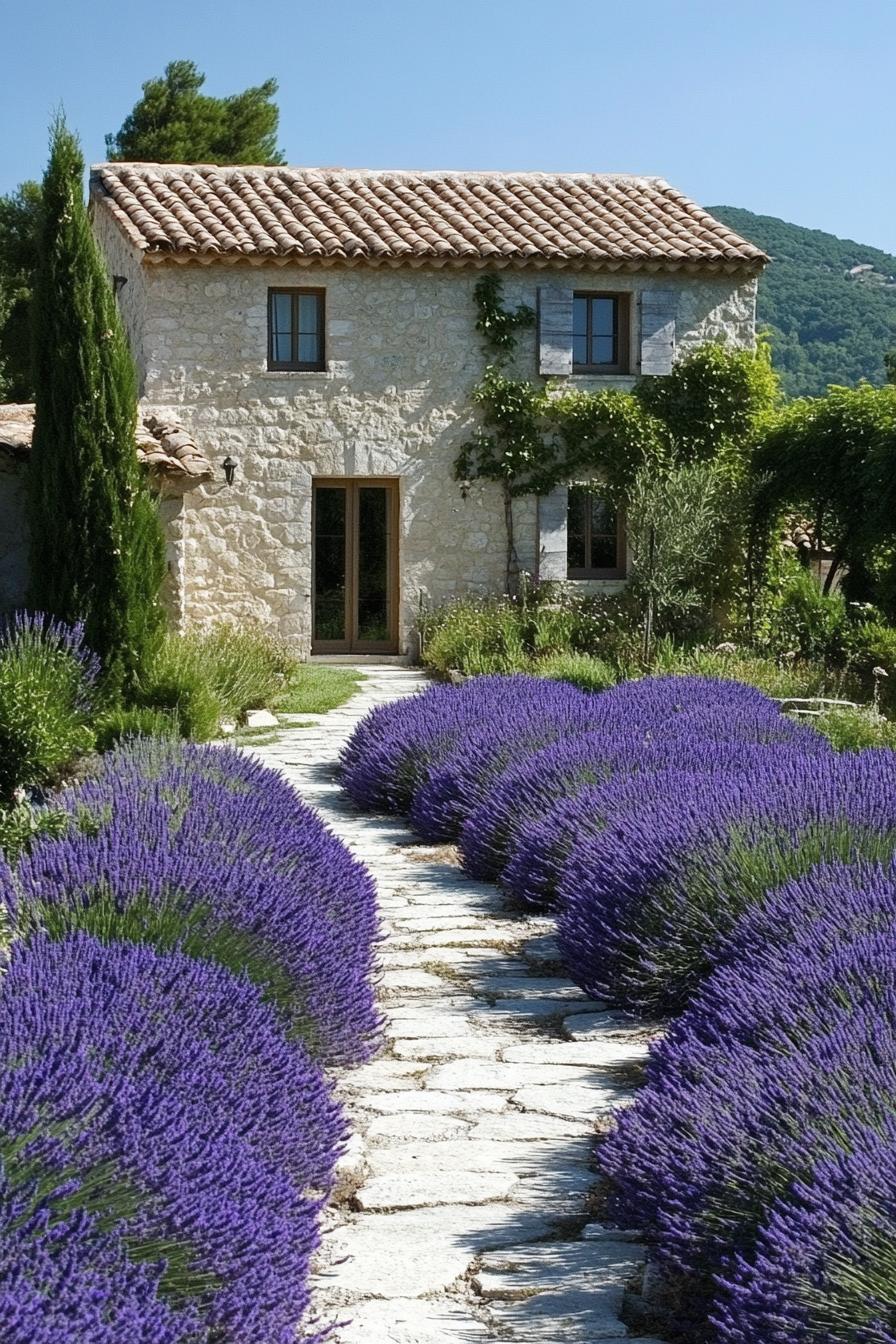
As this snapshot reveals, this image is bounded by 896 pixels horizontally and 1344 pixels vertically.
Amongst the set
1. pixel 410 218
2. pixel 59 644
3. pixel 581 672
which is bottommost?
pixel 581 672

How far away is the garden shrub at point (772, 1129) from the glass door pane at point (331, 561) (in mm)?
12745

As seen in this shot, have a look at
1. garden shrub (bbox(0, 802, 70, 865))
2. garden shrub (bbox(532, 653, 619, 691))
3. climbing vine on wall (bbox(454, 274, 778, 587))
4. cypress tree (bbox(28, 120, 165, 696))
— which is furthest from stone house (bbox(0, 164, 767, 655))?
garden shrub (bbox(0, 802, 70, 865))

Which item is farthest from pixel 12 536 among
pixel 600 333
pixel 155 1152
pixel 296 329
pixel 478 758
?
pixel 155 1152

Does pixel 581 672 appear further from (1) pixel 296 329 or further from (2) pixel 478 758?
(1) pixel 296 329

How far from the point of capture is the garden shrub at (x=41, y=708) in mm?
7895

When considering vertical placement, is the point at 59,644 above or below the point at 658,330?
below

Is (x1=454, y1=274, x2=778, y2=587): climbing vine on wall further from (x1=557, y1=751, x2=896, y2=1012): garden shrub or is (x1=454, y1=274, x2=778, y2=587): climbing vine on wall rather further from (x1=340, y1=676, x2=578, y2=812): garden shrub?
(x1=557, y1=751, x2=896, y2=1012): garden shrub

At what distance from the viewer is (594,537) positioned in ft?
54.0

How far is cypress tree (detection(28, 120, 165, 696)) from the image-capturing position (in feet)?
33.0

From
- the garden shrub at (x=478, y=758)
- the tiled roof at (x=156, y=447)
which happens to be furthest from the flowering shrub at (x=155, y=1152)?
the tiled roof at (x=156, y=447)

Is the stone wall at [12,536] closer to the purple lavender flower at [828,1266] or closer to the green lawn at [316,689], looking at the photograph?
the green lawn at [316,689]

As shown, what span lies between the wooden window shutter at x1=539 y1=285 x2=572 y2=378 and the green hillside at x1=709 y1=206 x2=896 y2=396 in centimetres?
3393

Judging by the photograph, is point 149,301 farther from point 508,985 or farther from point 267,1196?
point 267,1196

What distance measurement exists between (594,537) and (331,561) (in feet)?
9.33
